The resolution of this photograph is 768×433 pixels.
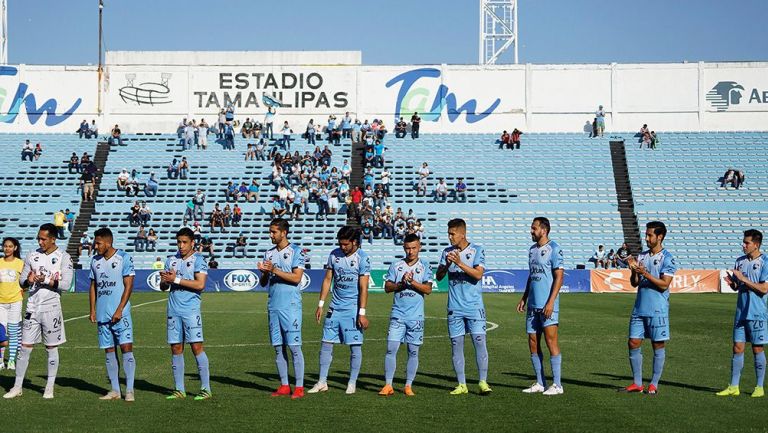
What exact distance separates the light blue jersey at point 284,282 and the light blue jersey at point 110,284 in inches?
78.7

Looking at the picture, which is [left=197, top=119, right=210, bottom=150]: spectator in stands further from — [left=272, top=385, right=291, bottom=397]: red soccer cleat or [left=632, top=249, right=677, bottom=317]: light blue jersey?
[left=632, top=249, right=677, bottom=317]: light blue jersey

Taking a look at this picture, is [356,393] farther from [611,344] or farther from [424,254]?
[424,254]

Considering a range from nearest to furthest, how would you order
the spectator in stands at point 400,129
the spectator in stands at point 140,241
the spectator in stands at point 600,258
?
1. the spectator in stands at point 600,258
2. the spectator in stands at point 140,241
3. the spectator in stands at point 400,129

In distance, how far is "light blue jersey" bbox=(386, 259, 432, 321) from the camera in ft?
48.0

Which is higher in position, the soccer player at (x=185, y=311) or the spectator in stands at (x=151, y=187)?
the spectator in stands at (x=151, y=187)

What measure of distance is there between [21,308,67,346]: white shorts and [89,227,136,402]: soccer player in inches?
28.8

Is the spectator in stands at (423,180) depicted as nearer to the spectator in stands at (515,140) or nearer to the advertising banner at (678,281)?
the spectator in stands at (515,140)

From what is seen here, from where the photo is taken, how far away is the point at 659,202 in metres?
54.8

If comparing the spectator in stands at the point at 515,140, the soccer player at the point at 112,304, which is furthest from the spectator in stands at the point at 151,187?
the soccer player at the point at 112,304

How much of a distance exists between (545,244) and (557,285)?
0.67 meters

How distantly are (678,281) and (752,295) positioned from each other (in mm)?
31872

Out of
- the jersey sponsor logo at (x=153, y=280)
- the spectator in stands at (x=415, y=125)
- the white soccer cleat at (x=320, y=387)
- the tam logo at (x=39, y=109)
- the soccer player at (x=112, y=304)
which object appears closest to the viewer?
the soccer player at (x=112, y=304)

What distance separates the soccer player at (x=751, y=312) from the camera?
1475cm

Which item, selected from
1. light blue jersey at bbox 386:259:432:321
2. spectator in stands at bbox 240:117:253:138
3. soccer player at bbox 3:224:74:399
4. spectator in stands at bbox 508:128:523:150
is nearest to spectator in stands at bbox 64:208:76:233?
spectator in stands at bbox 240:117:253:138
